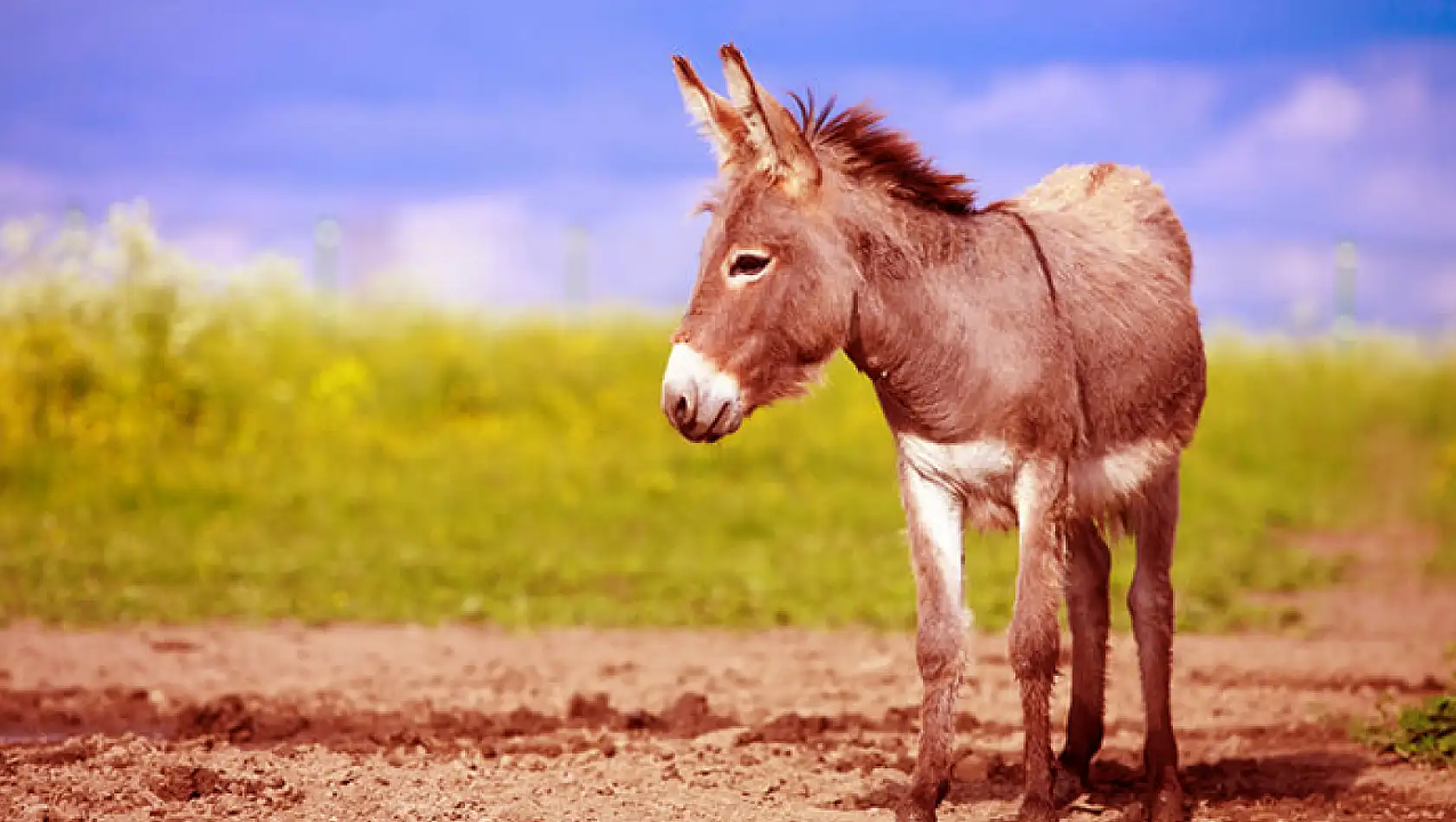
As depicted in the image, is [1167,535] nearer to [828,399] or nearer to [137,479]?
[137,479]

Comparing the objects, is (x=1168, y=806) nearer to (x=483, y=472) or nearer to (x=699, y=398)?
(x=699, y=398)

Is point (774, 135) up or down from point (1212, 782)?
up

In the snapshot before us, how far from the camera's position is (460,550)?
572 inches

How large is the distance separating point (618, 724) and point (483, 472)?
30.7ft

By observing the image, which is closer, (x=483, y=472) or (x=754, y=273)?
(x=754, y=273)

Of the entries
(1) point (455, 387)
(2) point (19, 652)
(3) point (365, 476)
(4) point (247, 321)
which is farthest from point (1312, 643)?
(4) point (247, 321)

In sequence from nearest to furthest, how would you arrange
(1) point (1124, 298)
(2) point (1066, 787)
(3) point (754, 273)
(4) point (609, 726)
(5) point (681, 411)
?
1. (5) point (681, 411)
2. (3) point (754, 273)
3. (1) point (1124, 298)
4. (2) point (1066, 787)
5. (4) point (609, 726)

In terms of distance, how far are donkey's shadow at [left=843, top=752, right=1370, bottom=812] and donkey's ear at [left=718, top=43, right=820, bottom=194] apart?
249 centimetres

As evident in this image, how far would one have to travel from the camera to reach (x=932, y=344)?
6.03m

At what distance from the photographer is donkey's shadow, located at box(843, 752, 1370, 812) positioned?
22.8 feet

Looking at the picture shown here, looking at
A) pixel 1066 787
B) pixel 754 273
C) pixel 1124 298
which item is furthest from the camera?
pixel 1066 787

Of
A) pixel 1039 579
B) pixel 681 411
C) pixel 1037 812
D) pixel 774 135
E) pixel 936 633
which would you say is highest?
pixel 774 135

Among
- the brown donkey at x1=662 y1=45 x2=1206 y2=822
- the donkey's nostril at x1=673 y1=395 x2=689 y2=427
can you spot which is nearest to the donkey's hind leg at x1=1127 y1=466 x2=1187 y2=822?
the brown donkey at x1=662 y1=45 x2=1206 y2=822

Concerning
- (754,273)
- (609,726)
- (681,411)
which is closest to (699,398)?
(681,411)
